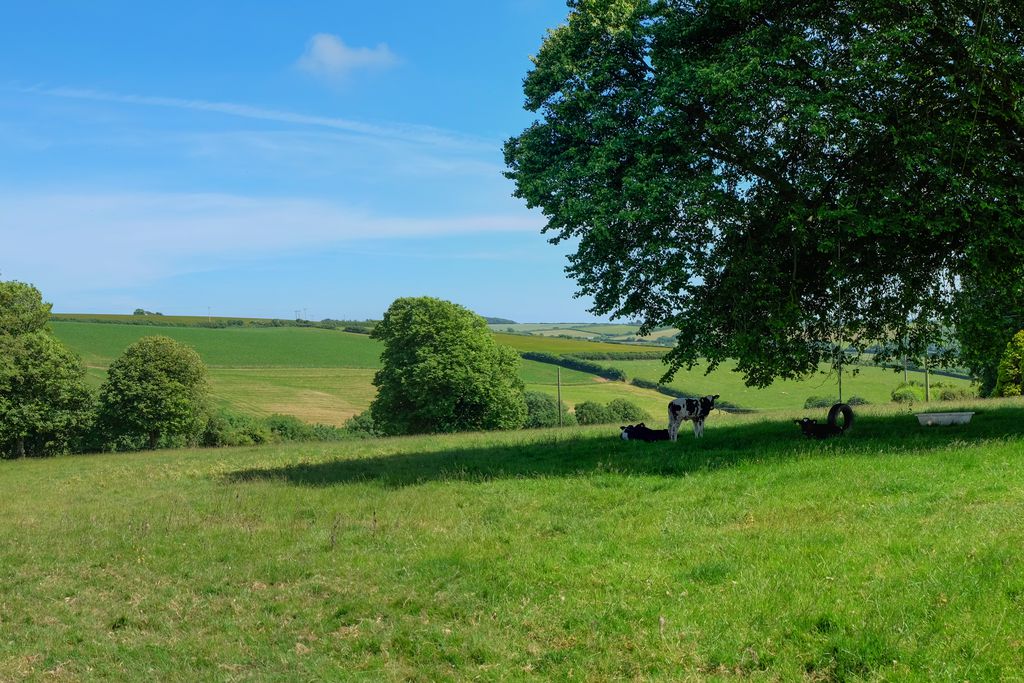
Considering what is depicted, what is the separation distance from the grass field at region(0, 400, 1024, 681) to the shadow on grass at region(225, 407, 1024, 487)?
0.29 m

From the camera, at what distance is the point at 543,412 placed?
82812mm

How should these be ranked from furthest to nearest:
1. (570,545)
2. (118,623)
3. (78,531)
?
Answer: (78,531)
(570,545)
(118,623)

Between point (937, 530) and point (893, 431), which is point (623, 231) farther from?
point (937, 530)

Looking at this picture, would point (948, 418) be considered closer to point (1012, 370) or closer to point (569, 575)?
point (569, 575)

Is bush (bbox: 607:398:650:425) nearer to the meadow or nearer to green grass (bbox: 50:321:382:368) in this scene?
the meadow

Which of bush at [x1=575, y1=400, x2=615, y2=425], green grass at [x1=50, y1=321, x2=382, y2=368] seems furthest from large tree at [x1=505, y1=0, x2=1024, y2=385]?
green grass at [x1=50, y1=321, x2=382, y2=368]

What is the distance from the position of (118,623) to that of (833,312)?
72.0 ft

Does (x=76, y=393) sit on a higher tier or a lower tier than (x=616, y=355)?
lower

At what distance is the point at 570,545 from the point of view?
41.8 ft

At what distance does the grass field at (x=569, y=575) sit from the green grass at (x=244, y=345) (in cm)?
10036

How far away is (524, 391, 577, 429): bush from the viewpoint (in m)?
80.6

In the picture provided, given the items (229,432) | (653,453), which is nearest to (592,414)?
(229,432)

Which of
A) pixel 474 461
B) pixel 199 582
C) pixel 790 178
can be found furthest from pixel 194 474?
pixel 790 178

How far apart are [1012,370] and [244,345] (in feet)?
379
